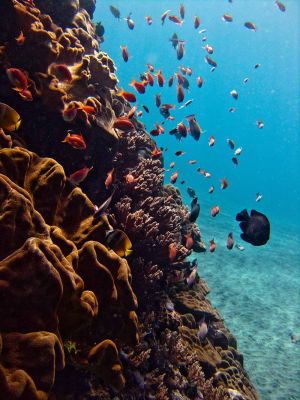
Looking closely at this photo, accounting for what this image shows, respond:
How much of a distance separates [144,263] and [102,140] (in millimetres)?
2136

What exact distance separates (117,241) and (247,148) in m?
185

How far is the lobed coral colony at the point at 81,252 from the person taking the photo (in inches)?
104

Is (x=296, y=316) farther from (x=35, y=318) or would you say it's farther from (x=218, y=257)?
(x=35, y=318)

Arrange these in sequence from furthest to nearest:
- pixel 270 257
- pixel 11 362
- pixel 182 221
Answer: pixel 270 257, pixel 182 221, pixel 11 362

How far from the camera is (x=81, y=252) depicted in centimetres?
363

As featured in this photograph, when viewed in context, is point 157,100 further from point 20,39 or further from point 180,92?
point 20,39

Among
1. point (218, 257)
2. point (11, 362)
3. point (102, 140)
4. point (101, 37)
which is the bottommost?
point (11, 362)

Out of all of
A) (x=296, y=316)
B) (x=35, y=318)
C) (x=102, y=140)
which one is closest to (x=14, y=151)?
(x=35, y=318)

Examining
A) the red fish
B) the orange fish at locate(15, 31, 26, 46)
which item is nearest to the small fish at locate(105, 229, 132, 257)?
the orange fish at locate(15, 31, 26, 46)

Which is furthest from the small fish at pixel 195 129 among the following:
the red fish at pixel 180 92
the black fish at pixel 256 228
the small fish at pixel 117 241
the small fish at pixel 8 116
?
the small fish at pixel 8 116

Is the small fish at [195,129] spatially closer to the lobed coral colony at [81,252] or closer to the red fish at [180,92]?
the lobed coral colony at [81,252]

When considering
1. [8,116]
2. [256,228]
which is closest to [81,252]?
[8,116]

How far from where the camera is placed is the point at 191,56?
418ft

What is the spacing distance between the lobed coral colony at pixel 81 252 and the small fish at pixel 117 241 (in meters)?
0.01
